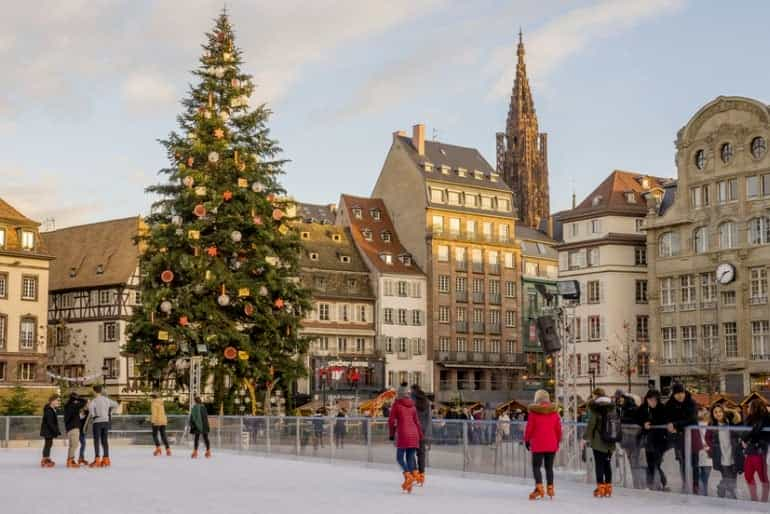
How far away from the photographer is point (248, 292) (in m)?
46.9

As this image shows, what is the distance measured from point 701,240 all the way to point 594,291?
34.2 ft

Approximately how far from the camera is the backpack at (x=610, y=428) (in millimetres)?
20750

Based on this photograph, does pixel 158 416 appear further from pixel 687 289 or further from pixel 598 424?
pixel 687 289

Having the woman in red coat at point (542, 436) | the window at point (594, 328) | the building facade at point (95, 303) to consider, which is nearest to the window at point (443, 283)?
the window at point (594, 328)

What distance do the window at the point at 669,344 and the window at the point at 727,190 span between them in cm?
834

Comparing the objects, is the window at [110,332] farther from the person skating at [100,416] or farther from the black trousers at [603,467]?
the black trousers at [603,467]

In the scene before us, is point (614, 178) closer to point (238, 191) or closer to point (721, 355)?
point (721, 355)

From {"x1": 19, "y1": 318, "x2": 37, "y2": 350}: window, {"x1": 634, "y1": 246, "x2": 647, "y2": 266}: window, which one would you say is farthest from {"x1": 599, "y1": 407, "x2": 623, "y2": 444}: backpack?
{"x1": 634, "y1": 246, "x2": 647, "y2": 266}: window

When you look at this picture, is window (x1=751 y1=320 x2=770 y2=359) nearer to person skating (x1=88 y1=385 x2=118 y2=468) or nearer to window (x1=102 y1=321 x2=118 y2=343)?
window (x1=102 y1=321 x2=118 y2=343)

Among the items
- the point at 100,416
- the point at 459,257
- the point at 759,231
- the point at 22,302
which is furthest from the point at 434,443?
the point at 459,257

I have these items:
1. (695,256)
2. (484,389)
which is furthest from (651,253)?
(484,389)

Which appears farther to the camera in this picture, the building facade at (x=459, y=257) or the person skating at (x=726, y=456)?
the building facade at (x=459, y=257)

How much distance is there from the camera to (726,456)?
19.4 meters

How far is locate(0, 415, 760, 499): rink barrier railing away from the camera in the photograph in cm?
2125
